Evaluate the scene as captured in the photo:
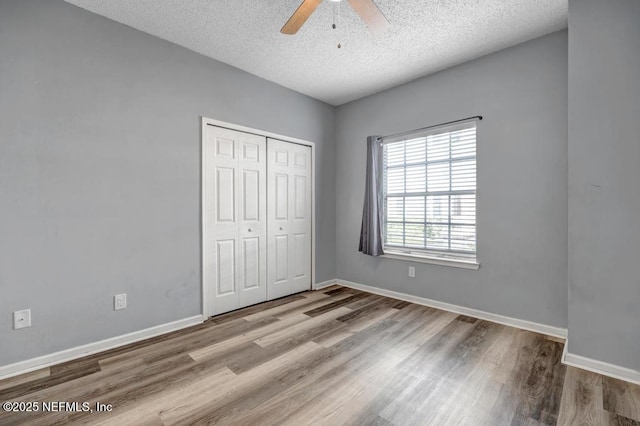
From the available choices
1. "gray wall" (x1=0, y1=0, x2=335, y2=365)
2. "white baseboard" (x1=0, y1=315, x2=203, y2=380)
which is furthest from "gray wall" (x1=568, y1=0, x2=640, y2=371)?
"white baseboard" (x1=0, y1=315, x2=203, y2=380)

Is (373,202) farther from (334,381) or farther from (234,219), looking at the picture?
(334,381)

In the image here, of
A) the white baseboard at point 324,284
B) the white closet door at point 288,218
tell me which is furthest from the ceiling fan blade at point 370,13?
the white baseboard at point 324,284

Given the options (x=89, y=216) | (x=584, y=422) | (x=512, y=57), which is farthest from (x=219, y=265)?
(x=512, y=57)

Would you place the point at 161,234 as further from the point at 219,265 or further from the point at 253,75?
the point at 253,75

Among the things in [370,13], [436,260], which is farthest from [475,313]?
[370,13]

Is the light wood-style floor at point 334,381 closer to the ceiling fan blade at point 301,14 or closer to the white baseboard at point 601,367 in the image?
the white baseboard at point 601,367

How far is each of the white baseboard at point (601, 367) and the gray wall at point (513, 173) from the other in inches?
21.6

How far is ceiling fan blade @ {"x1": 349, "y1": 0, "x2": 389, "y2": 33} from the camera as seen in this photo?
6.00ft

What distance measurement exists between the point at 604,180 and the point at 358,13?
211 centimetres

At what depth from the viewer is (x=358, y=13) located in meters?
1.91

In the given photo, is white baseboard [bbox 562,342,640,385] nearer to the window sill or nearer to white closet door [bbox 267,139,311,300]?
the window sill

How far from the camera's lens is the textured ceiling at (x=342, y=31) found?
230 cm

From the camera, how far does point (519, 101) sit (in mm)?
2834

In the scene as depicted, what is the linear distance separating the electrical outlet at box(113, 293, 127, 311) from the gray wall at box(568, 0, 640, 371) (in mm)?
3649
